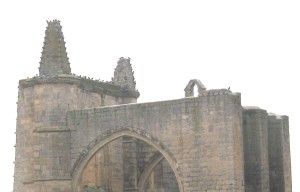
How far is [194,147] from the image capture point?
27.8m

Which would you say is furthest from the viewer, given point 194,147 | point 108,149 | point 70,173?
point 108,149

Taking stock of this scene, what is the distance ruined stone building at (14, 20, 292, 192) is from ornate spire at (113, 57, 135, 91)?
2.29ft

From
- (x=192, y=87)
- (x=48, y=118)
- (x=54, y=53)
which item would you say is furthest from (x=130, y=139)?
(x=54, y=53)

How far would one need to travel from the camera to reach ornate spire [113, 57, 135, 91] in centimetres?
3569

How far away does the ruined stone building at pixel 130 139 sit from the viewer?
1081 inches

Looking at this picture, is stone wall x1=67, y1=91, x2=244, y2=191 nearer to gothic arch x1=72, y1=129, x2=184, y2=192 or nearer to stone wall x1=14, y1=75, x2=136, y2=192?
gothic arch x1=72, y1=129, x2=184, y2=192

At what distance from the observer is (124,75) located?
119 ft

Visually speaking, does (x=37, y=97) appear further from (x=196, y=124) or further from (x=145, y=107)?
(x=196, y=124)

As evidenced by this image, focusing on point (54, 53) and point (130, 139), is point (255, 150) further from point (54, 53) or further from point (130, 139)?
point (54, 53)

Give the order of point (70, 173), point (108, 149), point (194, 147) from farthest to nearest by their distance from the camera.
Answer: point (108, 149) < point (70, 173) < point (194, 147)

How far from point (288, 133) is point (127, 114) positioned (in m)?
6.21

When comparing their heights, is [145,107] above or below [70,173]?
above

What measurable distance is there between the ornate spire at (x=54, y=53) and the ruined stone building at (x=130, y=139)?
0.13 feet

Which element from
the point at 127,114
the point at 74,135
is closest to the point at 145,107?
the point at 127,114
